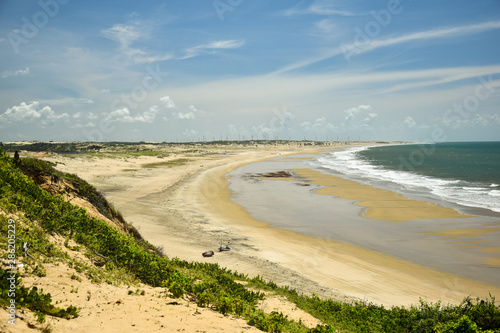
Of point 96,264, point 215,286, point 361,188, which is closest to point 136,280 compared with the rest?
point 96,264

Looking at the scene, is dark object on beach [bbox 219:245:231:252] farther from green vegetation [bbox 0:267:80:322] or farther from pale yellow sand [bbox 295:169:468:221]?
pale yellow sand [bbox 295:169:468:221]

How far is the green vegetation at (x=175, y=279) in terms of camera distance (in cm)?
652

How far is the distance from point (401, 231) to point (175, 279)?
16.4 meters

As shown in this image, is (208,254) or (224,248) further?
(224,248)

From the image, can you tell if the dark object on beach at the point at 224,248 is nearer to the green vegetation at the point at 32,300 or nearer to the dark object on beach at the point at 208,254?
the dark object on beach at the point at 208,254

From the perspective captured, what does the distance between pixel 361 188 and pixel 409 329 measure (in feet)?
91.5

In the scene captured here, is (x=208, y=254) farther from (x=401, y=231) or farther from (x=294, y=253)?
(x=401, y=231)

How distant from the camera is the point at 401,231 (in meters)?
18.9

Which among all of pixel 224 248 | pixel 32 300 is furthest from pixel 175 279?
pixel 224 248

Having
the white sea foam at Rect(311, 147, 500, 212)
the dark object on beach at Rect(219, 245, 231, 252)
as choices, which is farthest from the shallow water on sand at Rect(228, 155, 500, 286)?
the white sea foam at Rect(311, 147, 500, 212)

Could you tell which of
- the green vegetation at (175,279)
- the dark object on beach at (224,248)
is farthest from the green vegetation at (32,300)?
the dark object on beach at (224,248)

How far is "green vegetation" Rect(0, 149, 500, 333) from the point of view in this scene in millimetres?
6520

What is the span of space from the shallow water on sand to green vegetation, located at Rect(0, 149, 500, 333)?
7215 millimetres

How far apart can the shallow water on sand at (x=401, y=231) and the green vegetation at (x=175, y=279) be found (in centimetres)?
722
